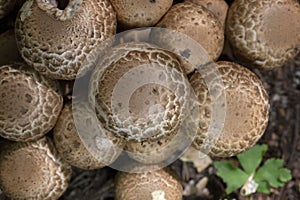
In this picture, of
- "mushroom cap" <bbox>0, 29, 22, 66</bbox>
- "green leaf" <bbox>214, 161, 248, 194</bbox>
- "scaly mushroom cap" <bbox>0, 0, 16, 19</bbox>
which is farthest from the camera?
"green leaf" <bbox>214, 161, 248, 194</bbox>

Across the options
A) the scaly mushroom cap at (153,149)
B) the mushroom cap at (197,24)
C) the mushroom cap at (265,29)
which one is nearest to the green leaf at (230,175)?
the scaly mushroom cap at (153,149)

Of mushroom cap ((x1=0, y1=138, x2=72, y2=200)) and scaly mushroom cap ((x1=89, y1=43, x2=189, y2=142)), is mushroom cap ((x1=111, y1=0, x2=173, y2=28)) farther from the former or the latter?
mushroom cap ((x1=0, y1=138, x2=72, y2=200))

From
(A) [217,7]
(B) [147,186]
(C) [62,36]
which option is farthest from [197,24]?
(B) [147,186]

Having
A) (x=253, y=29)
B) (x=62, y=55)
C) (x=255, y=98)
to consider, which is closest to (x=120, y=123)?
(x=62, y=55)

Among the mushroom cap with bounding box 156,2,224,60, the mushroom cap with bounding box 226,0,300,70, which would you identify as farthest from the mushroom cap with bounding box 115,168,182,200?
the mushroom cap with bounding box 226,0,300,70

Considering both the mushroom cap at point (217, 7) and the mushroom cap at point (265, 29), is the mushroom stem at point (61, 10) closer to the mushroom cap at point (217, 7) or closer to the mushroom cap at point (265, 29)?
the mushroom cap at point (217, 7)

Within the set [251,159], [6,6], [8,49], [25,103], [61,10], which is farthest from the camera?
[251,159]

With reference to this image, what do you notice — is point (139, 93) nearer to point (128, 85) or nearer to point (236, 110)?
point (128, 85)
